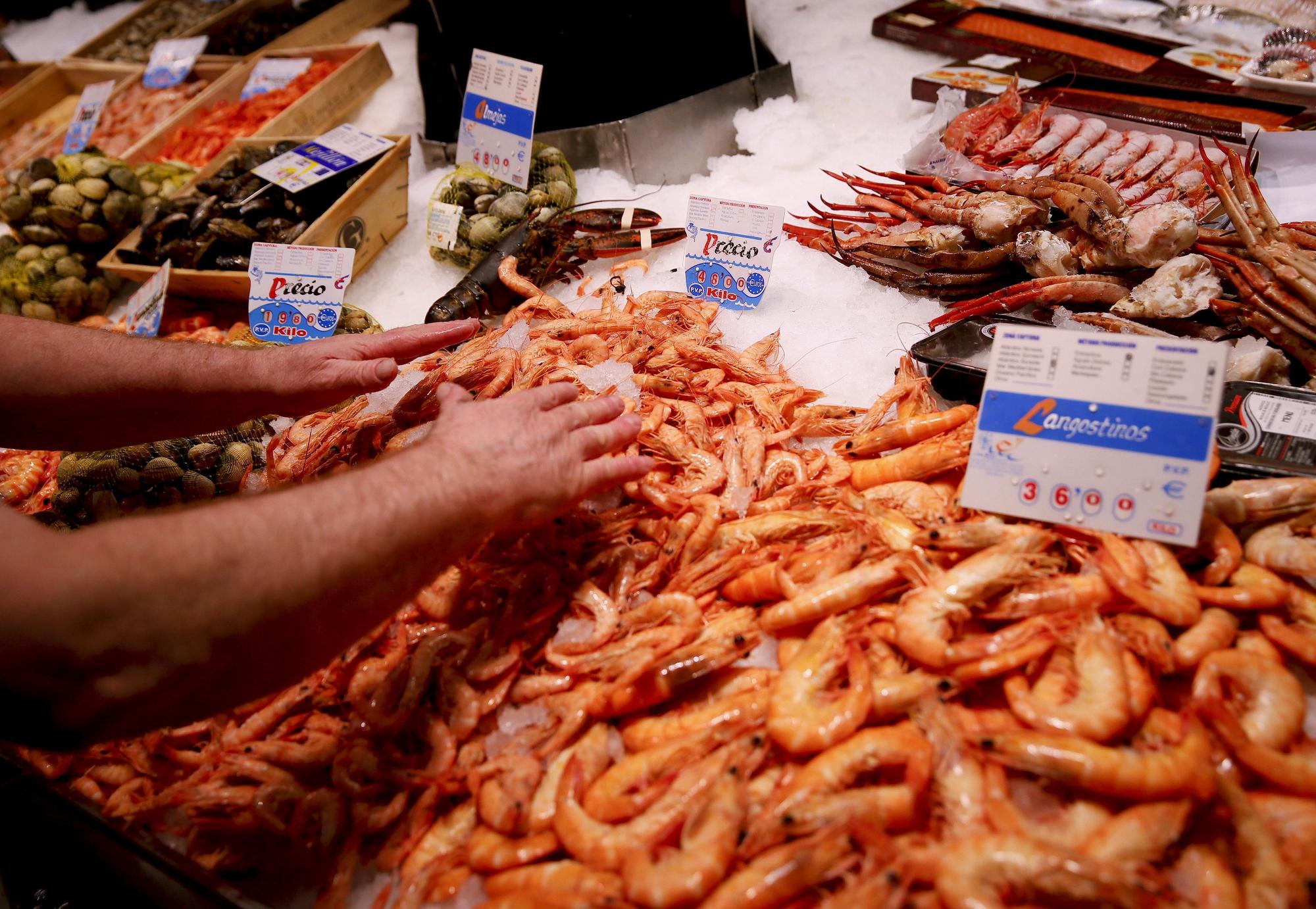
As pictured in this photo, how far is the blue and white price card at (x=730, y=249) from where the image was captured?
9.13 ft

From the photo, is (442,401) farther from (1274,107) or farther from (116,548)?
(1274,107)

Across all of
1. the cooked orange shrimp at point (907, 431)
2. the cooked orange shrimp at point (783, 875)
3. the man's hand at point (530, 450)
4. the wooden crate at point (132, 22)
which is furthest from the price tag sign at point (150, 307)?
the wooden crate at point (132, 22)

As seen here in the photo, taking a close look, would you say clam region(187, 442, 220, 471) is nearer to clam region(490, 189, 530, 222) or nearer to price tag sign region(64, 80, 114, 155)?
clam region(490, 189, 530, 222)

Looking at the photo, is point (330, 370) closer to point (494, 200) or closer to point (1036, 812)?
point (494, 200)

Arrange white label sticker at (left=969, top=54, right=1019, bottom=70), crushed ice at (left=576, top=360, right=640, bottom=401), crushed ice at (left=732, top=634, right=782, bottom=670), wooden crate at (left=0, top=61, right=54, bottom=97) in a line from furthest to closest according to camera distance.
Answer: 1. wooden crate at (left=0, top=61, right=54, bottom=97)
2. white label sticker at (left=969, top=54, right=1019, bottom=70)
3. crushed ice at (left=576, top=360, right=640, bottom=401)
4. crushed ice at (left=732, top=634, right=782, bottom=670)

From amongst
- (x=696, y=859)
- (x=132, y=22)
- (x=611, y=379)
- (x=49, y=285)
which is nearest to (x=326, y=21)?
(x=132, y=22)

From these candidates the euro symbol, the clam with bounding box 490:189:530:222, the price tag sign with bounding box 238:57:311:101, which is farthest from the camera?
the price tag sign with bounding box 238:57:311:101

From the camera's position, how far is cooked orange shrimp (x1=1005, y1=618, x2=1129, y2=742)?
1.40 meters

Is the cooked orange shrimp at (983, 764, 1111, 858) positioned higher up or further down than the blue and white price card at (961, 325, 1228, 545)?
further down

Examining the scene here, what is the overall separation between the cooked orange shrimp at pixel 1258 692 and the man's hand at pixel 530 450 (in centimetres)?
128

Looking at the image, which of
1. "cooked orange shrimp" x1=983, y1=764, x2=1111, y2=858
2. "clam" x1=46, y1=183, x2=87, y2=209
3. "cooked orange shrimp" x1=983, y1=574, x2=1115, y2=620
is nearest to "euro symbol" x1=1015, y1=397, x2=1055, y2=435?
"cooked orange shrimp" x1=983, y1=574, x2=1115, y2=620

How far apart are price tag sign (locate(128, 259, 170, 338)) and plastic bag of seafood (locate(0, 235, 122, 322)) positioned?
0.79 meters

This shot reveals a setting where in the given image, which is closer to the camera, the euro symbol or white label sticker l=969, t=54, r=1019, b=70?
the euro symbol

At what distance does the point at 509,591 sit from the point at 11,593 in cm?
107
